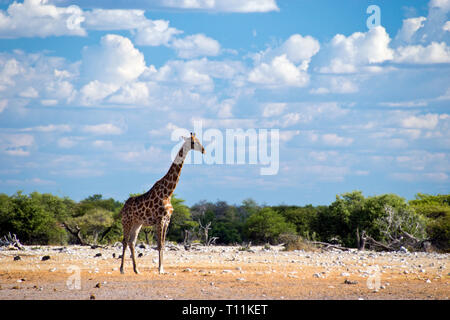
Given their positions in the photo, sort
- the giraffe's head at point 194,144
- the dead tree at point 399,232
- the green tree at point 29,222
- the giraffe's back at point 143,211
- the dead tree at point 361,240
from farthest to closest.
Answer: the green tree at point 29,222
the dead tree at point 361,240
the dead tree at point 399,232
the giraffe's back at point 143,211
the giraffe's head at point 194,144

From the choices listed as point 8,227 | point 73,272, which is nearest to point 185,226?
point 8,227

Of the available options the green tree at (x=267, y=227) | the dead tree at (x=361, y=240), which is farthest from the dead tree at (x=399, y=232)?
the green tree at (x=267, y=227)

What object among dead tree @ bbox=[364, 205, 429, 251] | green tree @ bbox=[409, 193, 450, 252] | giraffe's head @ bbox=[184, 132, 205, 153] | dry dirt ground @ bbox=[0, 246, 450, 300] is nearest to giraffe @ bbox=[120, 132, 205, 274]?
giraffe's head @ bbox=[184, 132, 205, 153]

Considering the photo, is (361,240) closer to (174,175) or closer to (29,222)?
(174,175)

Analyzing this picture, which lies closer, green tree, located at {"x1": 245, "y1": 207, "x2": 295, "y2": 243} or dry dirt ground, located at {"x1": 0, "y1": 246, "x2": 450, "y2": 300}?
dry dirt ground, located at {"x1": 0, "y1": 246, "x2": 450, "y2": 300}

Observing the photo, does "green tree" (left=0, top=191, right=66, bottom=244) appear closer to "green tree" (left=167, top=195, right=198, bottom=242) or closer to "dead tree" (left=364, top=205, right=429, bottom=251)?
"green tree" (left=167, top=195, right=198, bottom=242)

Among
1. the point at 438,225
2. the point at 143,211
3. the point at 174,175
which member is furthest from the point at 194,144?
the point at 438,225

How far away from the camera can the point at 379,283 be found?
41.4 feet

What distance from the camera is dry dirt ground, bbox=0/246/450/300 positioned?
37.3ft

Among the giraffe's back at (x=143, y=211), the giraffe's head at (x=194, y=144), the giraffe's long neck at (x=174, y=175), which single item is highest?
the giraffe's head at (x=194, y=144)

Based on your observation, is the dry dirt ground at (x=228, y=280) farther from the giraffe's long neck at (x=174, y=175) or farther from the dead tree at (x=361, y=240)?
the dead tree at (x=361, y=240)

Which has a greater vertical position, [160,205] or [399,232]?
[160,205]

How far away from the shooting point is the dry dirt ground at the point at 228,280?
37.3 feet

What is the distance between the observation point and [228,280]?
13461 mm
